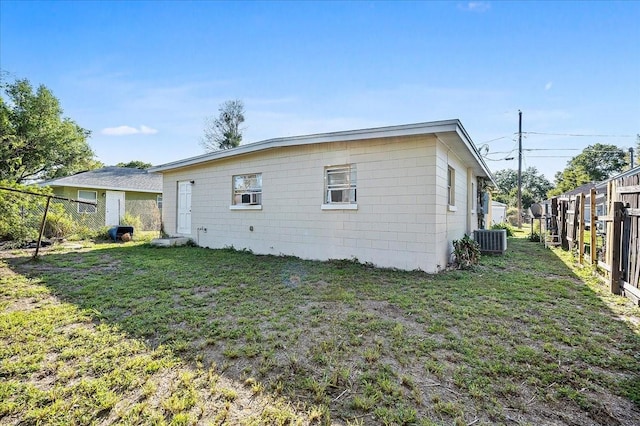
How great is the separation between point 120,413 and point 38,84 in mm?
26668

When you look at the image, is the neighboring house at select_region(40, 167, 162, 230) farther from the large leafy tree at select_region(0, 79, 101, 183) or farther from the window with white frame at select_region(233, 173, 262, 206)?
the window with white frame at select_region(233, 173, 262, 206)

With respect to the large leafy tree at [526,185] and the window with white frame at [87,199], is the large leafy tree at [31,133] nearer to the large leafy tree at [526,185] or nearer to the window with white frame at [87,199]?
the window with white frame at [87,199]

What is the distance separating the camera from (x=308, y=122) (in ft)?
44.6

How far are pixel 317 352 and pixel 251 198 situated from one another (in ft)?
22.2

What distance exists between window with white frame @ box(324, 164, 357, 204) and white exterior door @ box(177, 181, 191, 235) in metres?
6.24

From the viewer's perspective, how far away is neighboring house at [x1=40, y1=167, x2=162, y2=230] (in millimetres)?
15211

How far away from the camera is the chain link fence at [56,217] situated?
29.2 ft

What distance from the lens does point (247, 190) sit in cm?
918

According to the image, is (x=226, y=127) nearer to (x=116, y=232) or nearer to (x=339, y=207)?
(x=116, y=232)

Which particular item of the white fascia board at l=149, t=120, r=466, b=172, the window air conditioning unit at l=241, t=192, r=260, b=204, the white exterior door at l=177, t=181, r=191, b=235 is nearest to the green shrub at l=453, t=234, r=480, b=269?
the white fascia board at l=149, t=120, r=466, b=172

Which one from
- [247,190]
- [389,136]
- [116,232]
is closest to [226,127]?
[116,232]

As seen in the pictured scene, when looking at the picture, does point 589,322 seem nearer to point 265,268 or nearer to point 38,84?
point 265,268

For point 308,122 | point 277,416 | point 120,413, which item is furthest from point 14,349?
point 308,122

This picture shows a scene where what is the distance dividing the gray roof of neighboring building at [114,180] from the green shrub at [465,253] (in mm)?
14312
